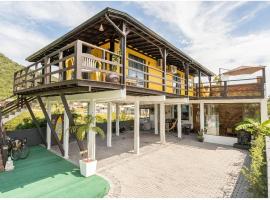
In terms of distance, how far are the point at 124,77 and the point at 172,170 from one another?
505cm

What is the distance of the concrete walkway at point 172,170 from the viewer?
6.57 metres

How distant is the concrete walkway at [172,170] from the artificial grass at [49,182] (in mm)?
711

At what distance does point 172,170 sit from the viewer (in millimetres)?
8609

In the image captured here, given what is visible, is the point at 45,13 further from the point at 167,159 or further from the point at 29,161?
the point at 167,159

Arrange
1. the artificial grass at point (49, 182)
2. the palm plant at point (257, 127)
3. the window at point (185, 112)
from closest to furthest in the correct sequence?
the artificial grass at point (49, 182)
the palm plant at point (257, 127)
the window at point (185, 112)

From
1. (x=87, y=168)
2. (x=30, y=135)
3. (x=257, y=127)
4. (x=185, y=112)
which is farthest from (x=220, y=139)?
(x=30, y=135)

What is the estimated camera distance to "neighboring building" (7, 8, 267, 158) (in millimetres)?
7750

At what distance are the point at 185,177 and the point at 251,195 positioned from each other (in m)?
2.46

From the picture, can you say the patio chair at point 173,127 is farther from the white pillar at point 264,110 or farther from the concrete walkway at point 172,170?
the white pillar at point 264,110

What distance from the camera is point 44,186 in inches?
273

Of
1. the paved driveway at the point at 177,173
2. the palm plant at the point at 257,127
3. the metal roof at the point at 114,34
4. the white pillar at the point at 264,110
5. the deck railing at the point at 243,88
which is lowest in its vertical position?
the paved driveway at the point at 177,173

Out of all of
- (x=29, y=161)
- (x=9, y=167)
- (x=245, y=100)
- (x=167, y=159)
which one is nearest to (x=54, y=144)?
(x=29, y=161)

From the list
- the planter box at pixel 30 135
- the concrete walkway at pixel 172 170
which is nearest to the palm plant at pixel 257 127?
the concrete walkway at pixel 172 170

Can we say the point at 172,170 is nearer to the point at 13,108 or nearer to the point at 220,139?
the point at 220,139
